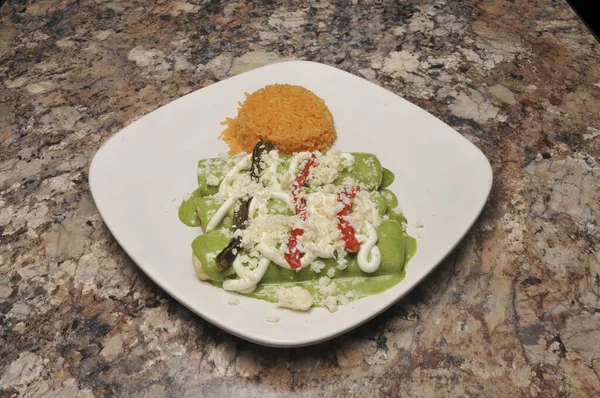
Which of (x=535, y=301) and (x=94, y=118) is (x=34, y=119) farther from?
(x=535, y=301)

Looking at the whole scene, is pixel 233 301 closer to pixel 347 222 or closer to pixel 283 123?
pixel 347 222

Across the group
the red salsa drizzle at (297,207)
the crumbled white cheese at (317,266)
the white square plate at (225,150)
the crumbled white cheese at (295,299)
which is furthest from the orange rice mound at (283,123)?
the crumbled white cheese at (295,299)

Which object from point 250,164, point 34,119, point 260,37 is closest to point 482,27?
point 260,37

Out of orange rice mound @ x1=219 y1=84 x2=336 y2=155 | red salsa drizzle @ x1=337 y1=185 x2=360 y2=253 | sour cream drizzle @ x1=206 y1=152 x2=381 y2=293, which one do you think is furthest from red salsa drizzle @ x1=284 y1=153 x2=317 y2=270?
orange rice mound @ x1=219 y1=84 x2=336 y2=155

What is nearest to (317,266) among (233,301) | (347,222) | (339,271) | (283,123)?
(339,271)

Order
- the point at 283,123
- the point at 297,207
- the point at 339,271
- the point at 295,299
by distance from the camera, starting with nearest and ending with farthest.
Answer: the point at 295,299
the point at 339,271
the point at 297,207
the point at 283,123

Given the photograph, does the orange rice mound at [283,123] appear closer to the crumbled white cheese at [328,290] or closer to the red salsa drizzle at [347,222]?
the red salsa drizzle at [347,222]

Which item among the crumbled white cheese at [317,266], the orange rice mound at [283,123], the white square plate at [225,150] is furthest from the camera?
the orange rice mound at [283,123]
